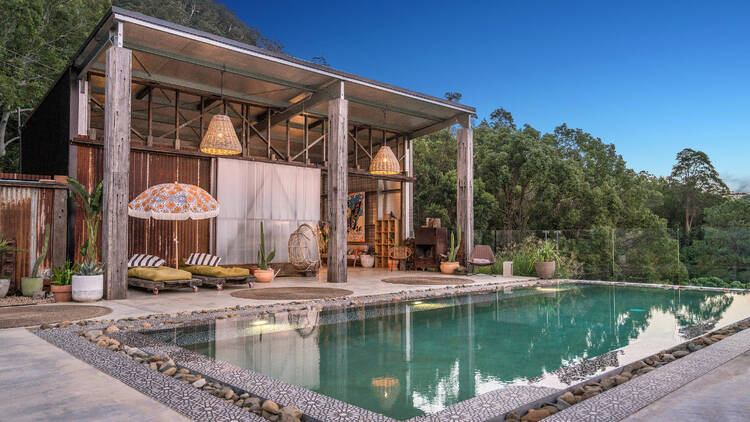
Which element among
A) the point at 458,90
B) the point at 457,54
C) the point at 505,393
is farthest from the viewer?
the point at 458,90

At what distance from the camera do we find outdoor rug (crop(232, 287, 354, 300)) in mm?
7571

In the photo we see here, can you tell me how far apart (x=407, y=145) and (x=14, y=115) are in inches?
626

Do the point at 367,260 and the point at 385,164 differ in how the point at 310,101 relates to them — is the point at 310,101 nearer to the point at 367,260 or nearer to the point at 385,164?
the point at 385,164

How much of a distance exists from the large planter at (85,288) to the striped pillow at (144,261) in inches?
90.8

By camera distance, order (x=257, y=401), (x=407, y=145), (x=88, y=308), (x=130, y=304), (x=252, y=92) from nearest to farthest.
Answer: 1. (x=257, y=401)
2. (x=88, y=308)
3. (x=130, y=304)
4. (x=252, y=92)
5. (x=407, y=145)

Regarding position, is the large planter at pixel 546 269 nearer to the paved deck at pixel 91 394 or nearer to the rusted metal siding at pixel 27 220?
the paved deck at pixel 91 394

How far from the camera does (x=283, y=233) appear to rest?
12.1 metres

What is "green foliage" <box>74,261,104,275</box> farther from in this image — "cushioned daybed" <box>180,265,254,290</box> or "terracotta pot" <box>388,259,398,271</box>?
"terracotta pot" <box>388,259,398,271</box>

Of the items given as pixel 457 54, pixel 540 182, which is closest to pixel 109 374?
pixel 540 182

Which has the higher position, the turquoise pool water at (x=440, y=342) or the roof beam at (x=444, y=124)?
the roof beam at (x=444, y=124)

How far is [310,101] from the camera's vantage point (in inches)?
445

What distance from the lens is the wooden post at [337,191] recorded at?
10.2m

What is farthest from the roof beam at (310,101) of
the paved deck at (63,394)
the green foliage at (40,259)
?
the paved deck at (63,394)

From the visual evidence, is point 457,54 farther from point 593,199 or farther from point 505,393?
point 505,393
